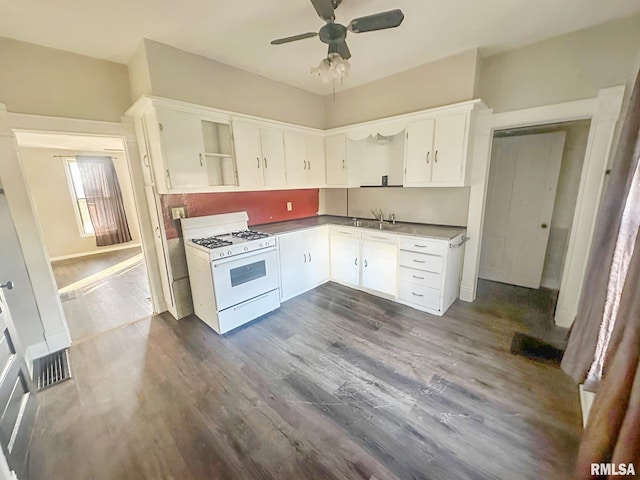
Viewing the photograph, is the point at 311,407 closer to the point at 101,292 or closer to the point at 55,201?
the point at 101,292

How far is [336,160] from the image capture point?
3881 mm

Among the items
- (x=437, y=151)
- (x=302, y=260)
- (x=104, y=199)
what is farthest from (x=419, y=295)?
(x=104, y=199)

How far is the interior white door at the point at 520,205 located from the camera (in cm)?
334

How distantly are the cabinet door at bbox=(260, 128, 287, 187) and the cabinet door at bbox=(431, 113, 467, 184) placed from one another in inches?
74.0

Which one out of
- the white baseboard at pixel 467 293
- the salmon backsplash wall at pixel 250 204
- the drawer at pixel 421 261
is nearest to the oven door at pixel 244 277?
the salmon backsplash wall at pixel 250 204

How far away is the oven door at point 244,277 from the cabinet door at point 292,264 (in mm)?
168

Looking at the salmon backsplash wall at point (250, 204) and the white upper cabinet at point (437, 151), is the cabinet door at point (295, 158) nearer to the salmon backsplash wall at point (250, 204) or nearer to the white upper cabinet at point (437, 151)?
the salmon backsplash wall at point (250, 204)

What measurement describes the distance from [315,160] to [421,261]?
6.97 feet

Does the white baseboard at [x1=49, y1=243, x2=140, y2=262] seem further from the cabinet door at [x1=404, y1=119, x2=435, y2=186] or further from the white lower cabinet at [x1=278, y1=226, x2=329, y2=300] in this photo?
the cabinet door at [x1=404, y1=119, x2=435, y2=186]

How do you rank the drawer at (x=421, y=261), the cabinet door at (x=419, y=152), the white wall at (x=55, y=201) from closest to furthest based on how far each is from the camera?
1. the drawer at (x=421, y=261)
2. the cabinet door at (x=419, y=152)
3. the white wall at (x=55, y=201)

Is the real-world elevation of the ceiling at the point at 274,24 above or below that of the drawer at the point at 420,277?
above

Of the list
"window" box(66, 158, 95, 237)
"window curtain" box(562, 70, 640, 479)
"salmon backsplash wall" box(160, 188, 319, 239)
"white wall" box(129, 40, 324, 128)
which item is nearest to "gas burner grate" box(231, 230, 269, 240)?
"salmon backsplash wall" box(160, 188, 319, 239)

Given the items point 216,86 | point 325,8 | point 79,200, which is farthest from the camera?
point 79,200

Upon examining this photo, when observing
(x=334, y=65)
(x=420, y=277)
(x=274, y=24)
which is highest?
(x=274, y=24)
